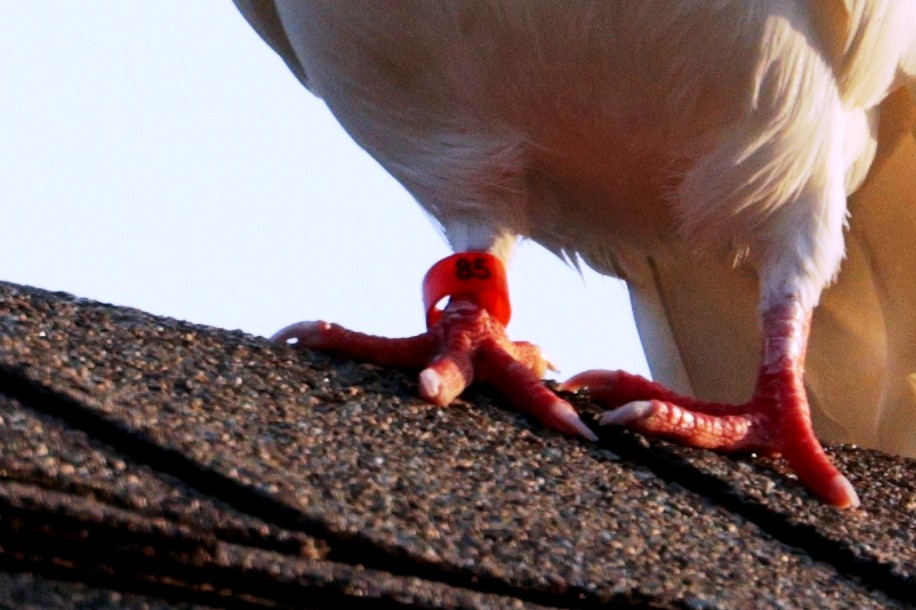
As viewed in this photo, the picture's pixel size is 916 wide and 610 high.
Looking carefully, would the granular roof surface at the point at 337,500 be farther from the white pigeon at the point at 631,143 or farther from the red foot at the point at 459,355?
the white pigeon at the point at 631,143

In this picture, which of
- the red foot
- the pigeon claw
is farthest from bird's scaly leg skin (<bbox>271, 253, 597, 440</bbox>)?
the pigeon claw

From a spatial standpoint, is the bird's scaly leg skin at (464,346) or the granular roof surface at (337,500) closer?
the granular roof surface at (337,500)

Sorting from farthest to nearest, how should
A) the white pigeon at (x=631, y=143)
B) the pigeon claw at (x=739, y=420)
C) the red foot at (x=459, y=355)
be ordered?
the white pigeon at (x=631, y=143)
the pigeon claw at (x=739, y=420)
the red foot at (x=459, y=355)

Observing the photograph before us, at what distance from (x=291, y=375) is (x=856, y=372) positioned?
7.82 feet

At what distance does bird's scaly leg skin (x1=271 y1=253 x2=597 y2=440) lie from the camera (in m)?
3.11

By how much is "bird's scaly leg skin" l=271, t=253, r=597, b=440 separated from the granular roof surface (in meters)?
0.06

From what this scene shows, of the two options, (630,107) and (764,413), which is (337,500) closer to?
(764,413)

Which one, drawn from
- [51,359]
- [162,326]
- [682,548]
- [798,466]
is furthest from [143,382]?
[798,466]

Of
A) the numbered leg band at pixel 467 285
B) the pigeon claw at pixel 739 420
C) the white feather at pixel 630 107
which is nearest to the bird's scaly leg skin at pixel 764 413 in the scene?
the pigeon claw at pixel 739 420

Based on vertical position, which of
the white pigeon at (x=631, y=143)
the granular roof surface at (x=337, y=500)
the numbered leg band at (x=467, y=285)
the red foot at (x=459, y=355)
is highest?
the white pigeon at (x=631, y=143)

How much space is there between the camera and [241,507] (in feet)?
6.96

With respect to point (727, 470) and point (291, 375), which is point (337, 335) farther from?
point (727, 470)

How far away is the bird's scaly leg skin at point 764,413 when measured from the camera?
3223 millimetres

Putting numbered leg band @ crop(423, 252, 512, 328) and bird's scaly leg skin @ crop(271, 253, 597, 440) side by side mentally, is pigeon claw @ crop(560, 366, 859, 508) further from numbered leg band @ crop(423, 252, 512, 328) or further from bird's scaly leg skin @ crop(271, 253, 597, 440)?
numbered leg band @ crop(423, 252, 512, 328)
